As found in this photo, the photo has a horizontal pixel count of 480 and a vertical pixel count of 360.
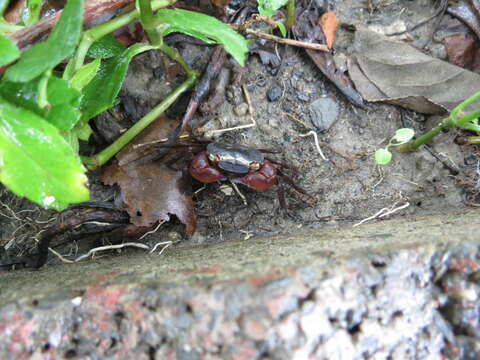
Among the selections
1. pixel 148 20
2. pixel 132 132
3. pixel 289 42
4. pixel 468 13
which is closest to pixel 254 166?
pixel 132 132

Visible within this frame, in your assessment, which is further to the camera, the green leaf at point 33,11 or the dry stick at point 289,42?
the dry stick at point 289,42

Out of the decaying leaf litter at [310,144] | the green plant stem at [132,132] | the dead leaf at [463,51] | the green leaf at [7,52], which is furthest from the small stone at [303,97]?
the green leaf at [7,52]

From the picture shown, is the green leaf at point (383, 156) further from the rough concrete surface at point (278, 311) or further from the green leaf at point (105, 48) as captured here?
the green leaf at point (105, 48)

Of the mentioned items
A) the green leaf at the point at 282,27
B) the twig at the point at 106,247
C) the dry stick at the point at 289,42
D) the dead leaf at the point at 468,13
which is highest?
the dead leaf at the point at 468,13

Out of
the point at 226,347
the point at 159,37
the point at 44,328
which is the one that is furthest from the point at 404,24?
the point at 44,328

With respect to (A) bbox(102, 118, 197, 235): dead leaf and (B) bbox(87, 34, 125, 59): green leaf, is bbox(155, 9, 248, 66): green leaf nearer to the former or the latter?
(B) bbox(87, 34, 125, 59): green leaf

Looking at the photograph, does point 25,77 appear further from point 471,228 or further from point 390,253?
point 471,228

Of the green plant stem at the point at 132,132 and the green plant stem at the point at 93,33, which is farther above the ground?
the green plant stem at the point at 93,33
